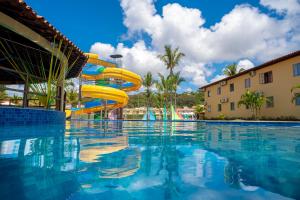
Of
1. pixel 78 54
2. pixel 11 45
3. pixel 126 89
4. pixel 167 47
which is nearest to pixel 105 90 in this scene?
pixel 126 89

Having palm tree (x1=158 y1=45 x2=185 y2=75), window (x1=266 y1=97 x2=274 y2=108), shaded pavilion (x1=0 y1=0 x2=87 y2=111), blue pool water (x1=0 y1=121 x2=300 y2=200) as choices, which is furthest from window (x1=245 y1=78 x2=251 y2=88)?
blue pool water (x1=0 y1=121 x2=300 y2=200)

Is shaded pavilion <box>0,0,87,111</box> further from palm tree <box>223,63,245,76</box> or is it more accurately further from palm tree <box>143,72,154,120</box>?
palm tree <box>143,72,154,120</box>

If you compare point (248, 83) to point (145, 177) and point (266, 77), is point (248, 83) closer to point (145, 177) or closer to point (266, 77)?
point (266, 77)

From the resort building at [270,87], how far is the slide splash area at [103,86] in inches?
477

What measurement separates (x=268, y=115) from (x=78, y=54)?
1921 centimetres

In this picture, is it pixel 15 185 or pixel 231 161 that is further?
pixel 231 161

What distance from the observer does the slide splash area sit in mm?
20281

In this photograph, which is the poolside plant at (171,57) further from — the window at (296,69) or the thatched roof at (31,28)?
the thatched roof at (31,28)

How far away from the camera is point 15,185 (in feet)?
5.49

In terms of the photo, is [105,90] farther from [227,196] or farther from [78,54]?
[227,196]

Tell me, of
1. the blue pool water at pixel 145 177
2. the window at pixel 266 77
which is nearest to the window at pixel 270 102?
the window at pixel 266 77

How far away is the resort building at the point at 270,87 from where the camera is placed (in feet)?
59.3

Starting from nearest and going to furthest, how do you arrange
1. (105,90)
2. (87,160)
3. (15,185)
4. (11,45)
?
(15,185), (87,160), (11,45), (105,90)

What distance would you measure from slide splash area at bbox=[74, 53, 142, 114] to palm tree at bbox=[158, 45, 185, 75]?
27.0 ft
